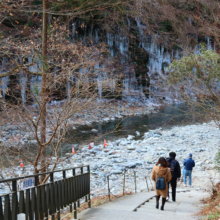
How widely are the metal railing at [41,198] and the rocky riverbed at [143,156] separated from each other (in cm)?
371

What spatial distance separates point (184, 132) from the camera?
19547 millimetres

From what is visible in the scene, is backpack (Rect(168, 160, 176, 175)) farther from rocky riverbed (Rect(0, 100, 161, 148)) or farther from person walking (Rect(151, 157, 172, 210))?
rocky riverbed (Rect(0, 100, 161, 148))

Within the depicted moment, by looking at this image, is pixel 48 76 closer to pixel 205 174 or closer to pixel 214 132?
pixel 205 174

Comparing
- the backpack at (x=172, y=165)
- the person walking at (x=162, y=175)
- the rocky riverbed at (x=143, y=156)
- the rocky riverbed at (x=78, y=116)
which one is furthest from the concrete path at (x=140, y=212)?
the rocky riverbed at (x=143, y=156)

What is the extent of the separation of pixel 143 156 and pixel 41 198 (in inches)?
435

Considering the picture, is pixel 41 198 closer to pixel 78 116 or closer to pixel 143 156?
pixel 78 116

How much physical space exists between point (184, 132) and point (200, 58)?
12683mm

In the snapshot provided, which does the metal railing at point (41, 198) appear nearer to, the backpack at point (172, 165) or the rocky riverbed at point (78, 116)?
the rocky riverbed at point (78, 116)

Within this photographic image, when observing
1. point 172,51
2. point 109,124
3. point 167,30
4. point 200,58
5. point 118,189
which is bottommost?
point 118,189

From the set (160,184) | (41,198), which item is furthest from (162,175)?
(41,198)

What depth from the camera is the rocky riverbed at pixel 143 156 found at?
390 inches

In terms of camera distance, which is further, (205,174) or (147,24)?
(147,24)

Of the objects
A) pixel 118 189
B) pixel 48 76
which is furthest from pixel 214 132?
pixel 48 76

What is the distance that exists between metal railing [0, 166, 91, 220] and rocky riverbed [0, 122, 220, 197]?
371 centimetres
